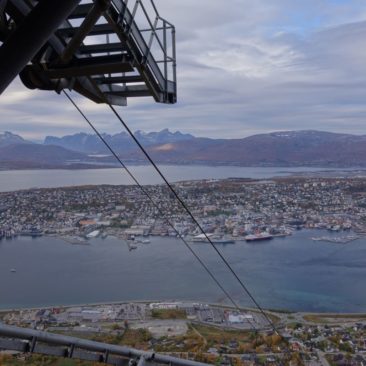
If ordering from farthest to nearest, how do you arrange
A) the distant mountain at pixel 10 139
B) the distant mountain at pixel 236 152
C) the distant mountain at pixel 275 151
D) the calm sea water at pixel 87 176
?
the distant mountain at pixel 10 139 < the distant mountain at pixel 275 151 < the distant mountain at pixel 236 152 < the calm sea water at pixel 87 176

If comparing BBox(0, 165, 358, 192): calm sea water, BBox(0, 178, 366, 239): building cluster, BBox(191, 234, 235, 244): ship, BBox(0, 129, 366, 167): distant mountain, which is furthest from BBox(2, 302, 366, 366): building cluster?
BBox(0, 129, 366, 167): distant mountain

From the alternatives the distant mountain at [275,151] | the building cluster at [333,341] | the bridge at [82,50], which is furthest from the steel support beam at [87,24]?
the distant mountain at [275,151]

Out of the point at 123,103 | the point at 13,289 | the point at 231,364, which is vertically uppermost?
the point at 123,103

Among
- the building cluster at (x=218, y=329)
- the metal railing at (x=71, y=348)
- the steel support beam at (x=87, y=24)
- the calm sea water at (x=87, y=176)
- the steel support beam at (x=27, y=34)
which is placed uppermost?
the steel support beam at (x=87, y=24)

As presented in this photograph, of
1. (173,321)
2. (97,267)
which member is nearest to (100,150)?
(97,267)

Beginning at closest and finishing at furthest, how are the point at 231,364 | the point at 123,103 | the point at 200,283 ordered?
the point at 123,103
the point at 231,364
the point at 200,283

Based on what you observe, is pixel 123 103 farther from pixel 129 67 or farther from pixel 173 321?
pixel 173 321

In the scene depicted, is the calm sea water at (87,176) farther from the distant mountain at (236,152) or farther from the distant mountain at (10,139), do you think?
the distant mountain at (10,139)
